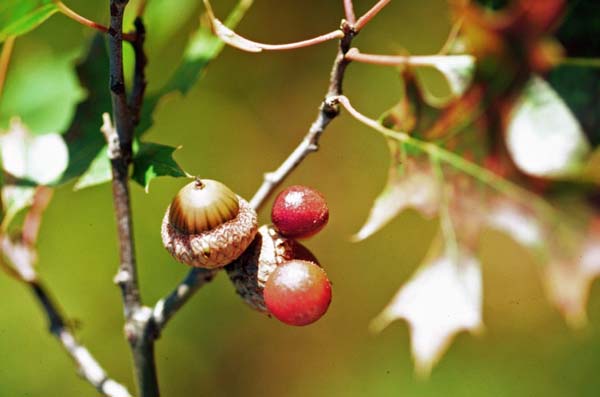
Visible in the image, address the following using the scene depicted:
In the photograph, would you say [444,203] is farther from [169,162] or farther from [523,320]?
[523,320]

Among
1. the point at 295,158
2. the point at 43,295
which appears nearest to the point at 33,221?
the point at 43,295

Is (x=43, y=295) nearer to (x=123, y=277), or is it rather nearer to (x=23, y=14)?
(x=123, y=277)

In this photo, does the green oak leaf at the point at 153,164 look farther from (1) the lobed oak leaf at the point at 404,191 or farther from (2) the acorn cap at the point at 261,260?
(1) the lobed oak leaf at the point at 404,191

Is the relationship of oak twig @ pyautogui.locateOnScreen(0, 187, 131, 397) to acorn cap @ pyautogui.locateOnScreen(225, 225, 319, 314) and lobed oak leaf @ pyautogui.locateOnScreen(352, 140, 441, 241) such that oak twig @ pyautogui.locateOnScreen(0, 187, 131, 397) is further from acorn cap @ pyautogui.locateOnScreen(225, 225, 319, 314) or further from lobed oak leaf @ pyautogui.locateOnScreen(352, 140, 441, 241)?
lobed oak leaf @ pyautogui.locateOnScreen(352, 140, 441, 241)

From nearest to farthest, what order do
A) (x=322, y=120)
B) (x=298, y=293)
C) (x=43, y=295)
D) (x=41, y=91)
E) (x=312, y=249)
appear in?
(x=298, y=293) → (x=322, y=120) → (x=43, y=295) → (x=41, y=91) → (x=312, y=249)

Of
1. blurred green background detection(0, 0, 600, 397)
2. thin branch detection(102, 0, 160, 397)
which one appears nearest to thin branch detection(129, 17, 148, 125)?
thin branch detection(102, 0, 160, 397)

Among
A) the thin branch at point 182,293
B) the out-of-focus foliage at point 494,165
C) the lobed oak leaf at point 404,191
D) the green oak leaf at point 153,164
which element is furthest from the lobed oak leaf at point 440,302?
the green oak leaf at point 153,164

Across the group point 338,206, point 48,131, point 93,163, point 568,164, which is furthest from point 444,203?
point 338,206
